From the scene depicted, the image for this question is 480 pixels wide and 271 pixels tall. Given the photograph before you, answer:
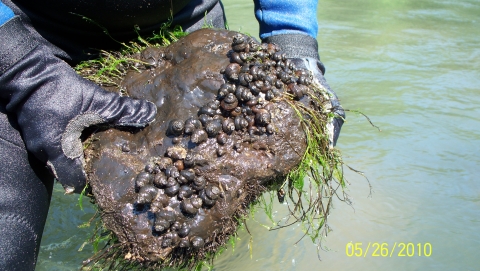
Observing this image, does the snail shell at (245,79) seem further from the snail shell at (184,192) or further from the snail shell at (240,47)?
the snail shell at (184,192)

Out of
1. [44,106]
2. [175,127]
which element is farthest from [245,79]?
[44,106]

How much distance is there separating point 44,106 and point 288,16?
5.51 ft

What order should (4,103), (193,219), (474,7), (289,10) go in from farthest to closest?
1. (474,7)
2. (289,10)
3. (4,103)
4. (193,219)

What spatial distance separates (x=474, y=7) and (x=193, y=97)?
8.98 m

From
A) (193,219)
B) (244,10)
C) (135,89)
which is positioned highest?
(135,89)

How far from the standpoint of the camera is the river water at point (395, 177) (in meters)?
3.30

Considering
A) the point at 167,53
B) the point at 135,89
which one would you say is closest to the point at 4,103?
the point at 135,89

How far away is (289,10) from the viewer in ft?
9.80

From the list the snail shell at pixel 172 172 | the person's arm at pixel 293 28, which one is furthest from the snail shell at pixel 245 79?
the person's arm at pixel 293 28

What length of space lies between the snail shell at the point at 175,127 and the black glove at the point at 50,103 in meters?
0.24

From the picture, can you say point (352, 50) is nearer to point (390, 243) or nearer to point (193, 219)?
point (390, 243)

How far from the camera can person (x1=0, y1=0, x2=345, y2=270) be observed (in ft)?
6.81

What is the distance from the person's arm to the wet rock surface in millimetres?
481

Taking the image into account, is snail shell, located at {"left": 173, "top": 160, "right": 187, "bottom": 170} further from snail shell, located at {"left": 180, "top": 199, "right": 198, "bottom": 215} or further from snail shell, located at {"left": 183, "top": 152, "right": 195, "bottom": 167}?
snail shell, located at {"left": 180, "top": 199, "right": 198, "bottom": 215}
